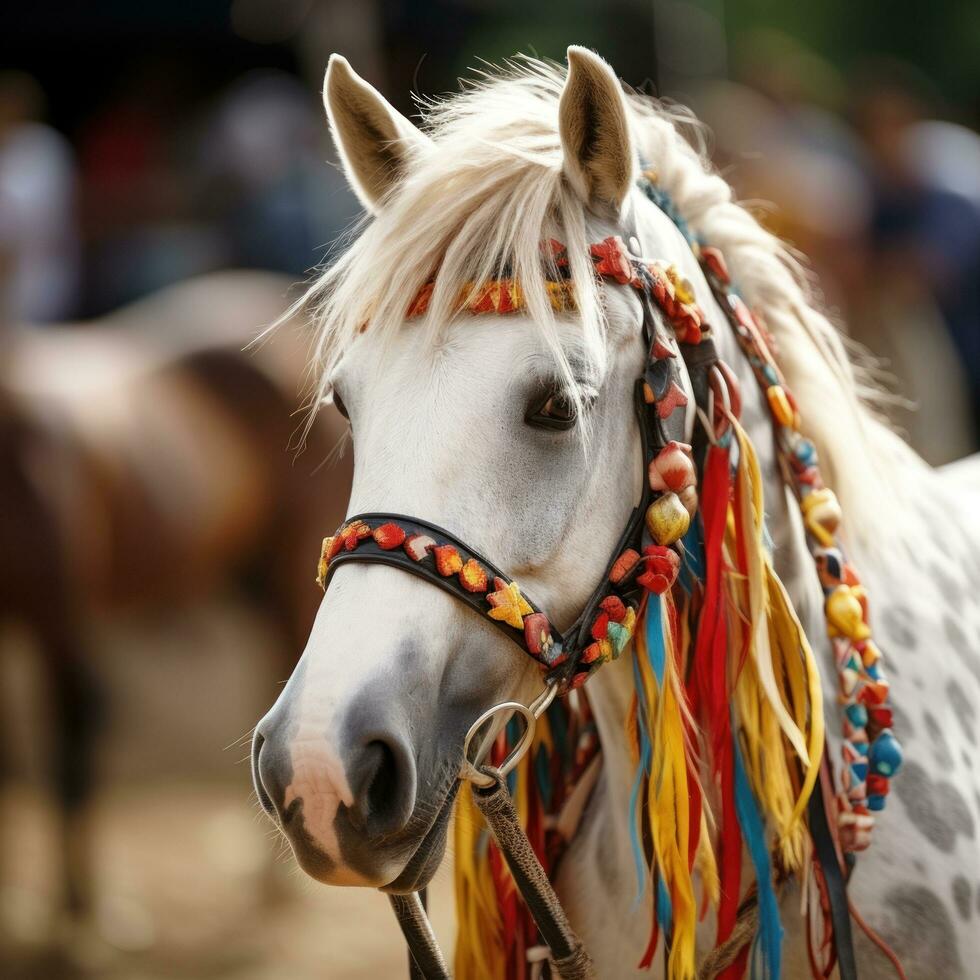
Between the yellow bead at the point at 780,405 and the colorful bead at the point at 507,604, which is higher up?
the yellow bead at the point at 780,405

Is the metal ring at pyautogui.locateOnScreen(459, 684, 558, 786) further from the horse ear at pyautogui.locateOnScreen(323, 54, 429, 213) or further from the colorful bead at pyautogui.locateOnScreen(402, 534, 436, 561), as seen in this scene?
A: the horse ear at pyautogui.locateOnScreen(323, 54, 429, 213)

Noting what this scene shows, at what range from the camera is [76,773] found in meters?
4.54

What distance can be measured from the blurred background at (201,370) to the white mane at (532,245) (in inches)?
22.8

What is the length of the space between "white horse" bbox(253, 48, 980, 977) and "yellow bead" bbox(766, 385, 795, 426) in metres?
0.03

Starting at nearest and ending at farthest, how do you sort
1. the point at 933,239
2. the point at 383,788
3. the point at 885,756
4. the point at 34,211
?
the point at 383,788 < the point at 885,756 < the point at 34,211 < the point at 933,239

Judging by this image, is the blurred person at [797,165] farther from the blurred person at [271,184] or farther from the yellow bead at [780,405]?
the yellow bead at [780,405]

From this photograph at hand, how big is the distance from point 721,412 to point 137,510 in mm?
3457

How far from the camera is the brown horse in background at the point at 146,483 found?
14.5 feet

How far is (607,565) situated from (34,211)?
17.3 ft

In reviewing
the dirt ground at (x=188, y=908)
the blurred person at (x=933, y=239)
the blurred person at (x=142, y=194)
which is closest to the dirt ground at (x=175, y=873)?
the dirt ground at (x=188, y=908)

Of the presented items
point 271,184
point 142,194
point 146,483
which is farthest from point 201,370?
point 142,194

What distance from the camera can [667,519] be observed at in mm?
1695

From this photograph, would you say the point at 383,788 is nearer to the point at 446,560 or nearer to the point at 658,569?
the point at 446,560

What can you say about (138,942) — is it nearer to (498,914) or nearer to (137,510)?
(137,510)
